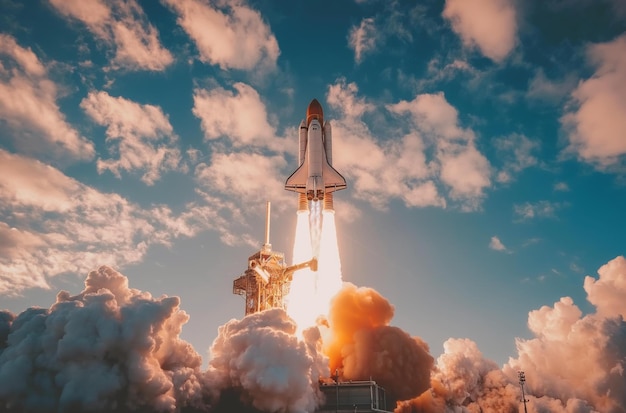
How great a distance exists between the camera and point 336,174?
57344 mm

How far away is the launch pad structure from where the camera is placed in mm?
61750

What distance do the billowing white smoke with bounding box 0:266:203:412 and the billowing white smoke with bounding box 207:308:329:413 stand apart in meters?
4.76

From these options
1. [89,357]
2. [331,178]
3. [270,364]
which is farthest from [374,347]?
[89,357]

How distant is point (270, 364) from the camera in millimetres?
41031

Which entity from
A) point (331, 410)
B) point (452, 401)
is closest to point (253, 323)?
point (331, 410)

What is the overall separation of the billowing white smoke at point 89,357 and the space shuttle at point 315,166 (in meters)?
21.9

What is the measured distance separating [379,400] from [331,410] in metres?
4.71

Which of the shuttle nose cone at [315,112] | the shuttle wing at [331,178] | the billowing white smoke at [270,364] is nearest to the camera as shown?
the billowing white smoke at [270,364]

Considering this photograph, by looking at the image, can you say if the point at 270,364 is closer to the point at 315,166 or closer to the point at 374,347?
the point at 374,347

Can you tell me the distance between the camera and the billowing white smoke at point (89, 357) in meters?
35.2

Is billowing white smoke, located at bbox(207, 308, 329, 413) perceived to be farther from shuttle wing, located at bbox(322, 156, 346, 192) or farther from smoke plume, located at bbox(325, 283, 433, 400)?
shuttle wing, located at bbox(322, 156, 346, 192)

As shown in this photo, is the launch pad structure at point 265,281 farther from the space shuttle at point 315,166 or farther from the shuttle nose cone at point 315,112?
the shuttle nose cone at point 315,112

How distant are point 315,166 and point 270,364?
22.9 m

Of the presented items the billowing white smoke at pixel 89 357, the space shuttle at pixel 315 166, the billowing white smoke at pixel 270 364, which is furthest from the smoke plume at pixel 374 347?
the billowing white smoke at pixel 89 357
